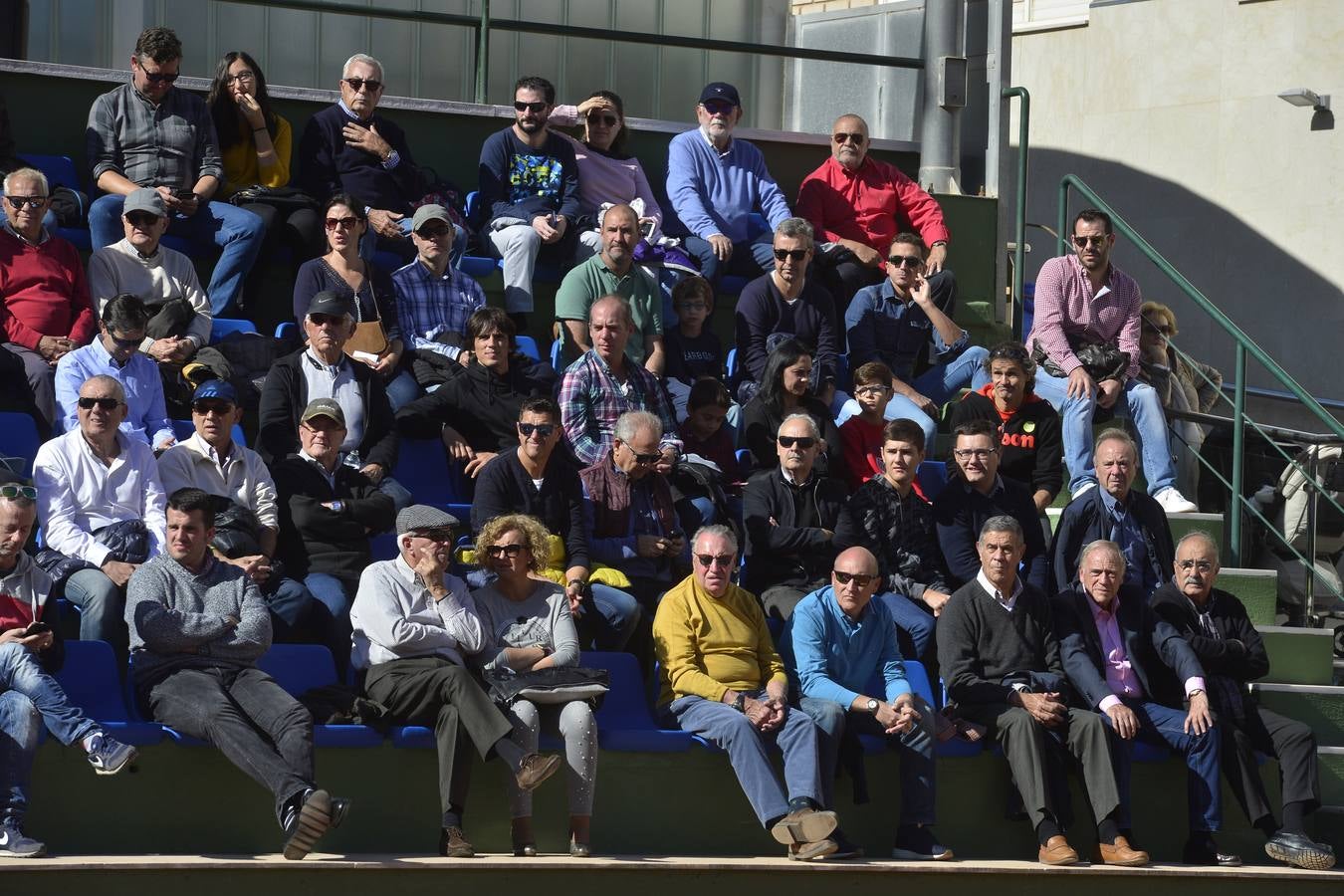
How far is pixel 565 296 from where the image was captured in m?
9.16

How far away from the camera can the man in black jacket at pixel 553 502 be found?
298 inches

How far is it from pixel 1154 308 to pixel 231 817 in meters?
5.31

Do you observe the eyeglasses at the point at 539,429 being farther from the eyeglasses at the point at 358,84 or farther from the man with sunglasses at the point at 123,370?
the eyeglasses at the point at 358,84

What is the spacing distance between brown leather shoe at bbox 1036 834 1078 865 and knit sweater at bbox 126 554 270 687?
2697mm

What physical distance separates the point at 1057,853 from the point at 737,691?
3.97 feet

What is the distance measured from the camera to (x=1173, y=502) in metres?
9.09

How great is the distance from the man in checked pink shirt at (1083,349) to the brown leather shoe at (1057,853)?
6.43ft

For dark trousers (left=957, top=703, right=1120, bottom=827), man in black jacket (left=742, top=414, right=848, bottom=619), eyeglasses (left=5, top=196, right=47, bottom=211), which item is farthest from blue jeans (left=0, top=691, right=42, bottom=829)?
dark trousers (left=957, top=703, right=1120, bottom=827)

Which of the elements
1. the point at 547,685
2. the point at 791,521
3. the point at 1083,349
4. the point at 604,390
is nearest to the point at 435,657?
the point at 547,685

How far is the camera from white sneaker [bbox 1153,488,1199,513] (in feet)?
29.8

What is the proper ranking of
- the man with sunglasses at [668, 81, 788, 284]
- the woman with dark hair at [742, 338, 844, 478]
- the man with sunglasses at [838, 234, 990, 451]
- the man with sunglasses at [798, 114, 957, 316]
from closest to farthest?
1. the woman with dark hair at [742, 338, 844, 478]
2. the man with sunglasses at [838, 234, 990, 451]
3. the man with sunglasses at [668, 81, 788, 284]
4. the man with sunglasses at [798, 114, 957, 316]

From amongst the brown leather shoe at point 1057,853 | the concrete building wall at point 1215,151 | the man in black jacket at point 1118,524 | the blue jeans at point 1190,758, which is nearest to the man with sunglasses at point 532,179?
the man in black jacket at point 1118,524

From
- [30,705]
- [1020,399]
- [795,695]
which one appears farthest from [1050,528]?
[30,705]

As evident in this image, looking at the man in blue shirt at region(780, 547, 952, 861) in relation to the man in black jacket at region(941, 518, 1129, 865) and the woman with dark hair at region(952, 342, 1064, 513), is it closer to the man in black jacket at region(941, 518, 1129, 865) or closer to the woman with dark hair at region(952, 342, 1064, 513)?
the man in black jacket at region(941, 518, 1129, 865)
